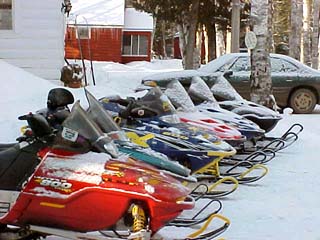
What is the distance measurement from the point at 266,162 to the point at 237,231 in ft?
11.3

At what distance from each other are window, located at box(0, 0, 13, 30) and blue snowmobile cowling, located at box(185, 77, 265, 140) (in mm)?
6775

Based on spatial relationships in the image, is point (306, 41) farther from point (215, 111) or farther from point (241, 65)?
point (215, 111)

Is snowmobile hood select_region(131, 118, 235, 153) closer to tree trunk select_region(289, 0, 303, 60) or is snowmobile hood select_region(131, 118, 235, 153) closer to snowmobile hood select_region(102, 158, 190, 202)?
snowmobile hood select_region(102, 158, 190, 202)

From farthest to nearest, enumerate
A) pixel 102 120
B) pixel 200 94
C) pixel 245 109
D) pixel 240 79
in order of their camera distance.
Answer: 1. pixel 240 79
2. pixel 245 109
3. pixel 200 94
4. pixel 102 120

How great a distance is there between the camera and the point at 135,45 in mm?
36594

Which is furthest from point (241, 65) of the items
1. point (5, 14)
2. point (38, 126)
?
point (38, 126)

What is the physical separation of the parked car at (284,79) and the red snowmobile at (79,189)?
10.6 metres

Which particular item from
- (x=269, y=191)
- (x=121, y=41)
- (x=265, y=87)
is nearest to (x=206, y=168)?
(x=269, y=191)

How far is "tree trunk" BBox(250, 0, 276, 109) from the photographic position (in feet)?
44.2

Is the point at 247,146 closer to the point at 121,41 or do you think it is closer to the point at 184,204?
the point at 184,204

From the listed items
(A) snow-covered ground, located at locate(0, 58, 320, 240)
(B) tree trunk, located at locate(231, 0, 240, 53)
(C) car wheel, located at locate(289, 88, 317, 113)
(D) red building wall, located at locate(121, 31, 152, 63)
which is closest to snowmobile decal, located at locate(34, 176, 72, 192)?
(A) snow-covered ground, located at locate(0, 58, 320, 240)

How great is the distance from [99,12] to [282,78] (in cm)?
1992

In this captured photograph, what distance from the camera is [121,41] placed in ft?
113

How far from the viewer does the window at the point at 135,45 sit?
118ft
